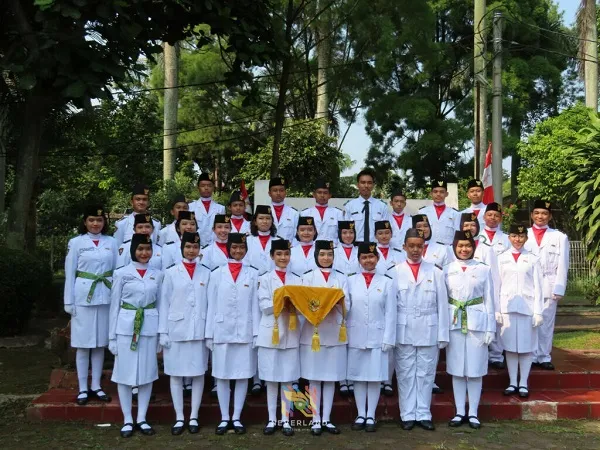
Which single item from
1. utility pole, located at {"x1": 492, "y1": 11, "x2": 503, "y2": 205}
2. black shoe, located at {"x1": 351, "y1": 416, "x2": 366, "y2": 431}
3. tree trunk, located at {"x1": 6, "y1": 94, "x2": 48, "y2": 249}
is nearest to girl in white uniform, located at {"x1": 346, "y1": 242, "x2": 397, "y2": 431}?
Result: black shoe, located at {"x1": 351, "y1": 416, "x2": 366, "y2": 431}

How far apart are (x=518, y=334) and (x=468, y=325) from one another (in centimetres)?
78

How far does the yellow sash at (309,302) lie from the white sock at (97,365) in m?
1.98

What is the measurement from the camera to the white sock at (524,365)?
651cm

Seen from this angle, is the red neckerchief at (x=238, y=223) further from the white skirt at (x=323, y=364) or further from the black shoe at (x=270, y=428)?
the black shoe at (x=270, y=428)

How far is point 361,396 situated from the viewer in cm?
596

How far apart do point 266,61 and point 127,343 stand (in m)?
4.37

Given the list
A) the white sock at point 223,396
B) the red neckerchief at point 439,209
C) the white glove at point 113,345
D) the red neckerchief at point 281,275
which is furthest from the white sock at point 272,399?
the red neckerchief at point 439,209

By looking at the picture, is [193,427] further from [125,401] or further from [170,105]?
[170,105]

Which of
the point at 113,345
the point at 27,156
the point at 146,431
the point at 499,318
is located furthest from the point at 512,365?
the point at 27,156

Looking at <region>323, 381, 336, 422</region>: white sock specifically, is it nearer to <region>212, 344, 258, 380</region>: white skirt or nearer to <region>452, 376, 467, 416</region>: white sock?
<region>212, 344, 258, 380</region>: white skirt

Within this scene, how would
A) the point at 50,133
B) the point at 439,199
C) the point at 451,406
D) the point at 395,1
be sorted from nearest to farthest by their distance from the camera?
1. the point at 451,406
2. the point at 439,199
3. the point at 50,133
4. the point at 395,1

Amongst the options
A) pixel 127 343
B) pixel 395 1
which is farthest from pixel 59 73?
pixel 395 1

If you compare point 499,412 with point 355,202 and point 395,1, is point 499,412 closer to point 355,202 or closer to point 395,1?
point 355,202

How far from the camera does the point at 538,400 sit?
6.40m
